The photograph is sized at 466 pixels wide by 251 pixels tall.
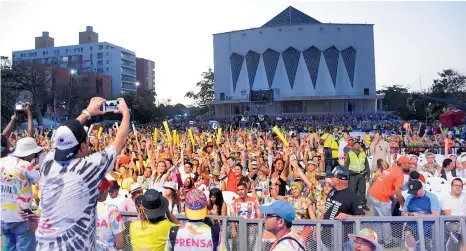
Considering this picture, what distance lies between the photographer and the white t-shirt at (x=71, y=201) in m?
3.22

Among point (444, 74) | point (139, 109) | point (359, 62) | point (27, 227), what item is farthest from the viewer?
point (359, 62)

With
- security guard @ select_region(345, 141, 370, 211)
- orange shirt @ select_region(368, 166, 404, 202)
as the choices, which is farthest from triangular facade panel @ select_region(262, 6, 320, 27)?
orange shirt @ select_region(368, 166, 404, 202)

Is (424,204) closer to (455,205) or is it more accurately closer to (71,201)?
(455,205)

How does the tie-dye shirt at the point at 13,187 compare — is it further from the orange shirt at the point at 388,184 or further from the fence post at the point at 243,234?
the orange shirt at the point at 388,184

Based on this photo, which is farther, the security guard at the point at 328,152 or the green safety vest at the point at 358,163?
the security guard at the point at 328,152

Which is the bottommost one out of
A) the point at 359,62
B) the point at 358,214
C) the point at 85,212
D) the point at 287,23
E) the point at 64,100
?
the point at 358,214

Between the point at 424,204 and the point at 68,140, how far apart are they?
476 cm

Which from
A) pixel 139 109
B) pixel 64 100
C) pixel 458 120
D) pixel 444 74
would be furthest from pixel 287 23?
pixel 458 120

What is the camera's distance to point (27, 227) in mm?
4691

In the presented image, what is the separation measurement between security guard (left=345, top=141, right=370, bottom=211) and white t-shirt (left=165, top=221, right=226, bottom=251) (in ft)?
22.5

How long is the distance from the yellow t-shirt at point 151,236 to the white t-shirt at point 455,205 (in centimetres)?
428

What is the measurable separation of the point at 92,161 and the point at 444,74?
72.1 m

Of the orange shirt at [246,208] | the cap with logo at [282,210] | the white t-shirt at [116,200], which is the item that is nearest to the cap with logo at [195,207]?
the cap with logo at [282,210]

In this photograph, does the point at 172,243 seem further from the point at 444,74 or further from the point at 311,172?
the point at 444,74
